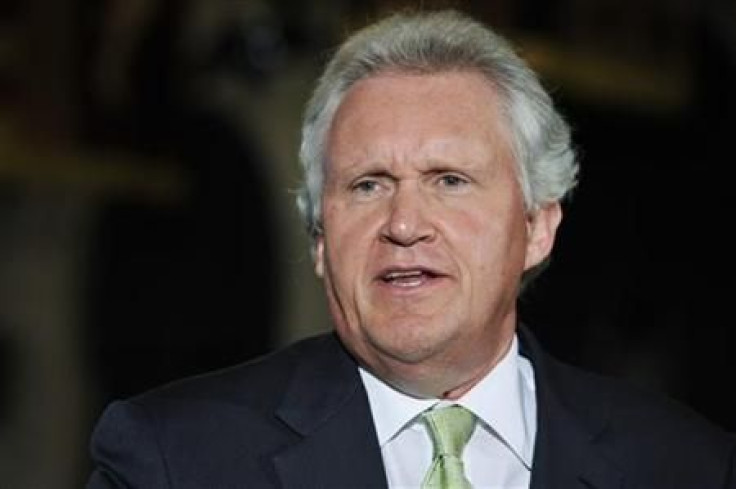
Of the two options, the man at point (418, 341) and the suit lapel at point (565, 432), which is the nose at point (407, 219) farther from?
the suit lapel at point (565, 432)

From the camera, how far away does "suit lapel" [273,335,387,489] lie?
2525 mm

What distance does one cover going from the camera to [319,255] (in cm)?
270

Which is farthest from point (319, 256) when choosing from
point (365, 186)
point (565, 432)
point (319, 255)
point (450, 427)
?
point (565, 432)

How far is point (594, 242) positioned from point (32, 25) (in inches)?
65.4

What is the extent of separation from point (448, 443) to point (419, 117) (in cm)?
43

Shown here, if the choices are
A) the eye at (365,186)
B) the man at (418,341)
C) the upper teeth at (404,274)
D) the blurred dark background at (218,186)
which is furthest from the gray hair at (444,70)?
the blurred dark background at (218,186)

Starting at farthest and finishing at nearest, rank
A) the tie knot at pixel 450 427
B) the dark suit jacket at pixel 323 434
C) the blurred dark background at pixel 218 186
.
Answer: the blurred dark background at pixel 218 186
the tie knot at pixel 450 427
the dark suit jacket at pixel 323 434

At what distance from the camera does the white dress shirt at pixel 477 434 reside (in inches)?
Result: 102

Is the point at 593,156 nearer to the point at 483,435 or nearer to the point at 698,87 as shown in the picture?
the point at 698,87

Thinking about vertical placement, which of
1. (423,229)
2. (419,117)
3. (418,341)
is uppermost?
(419,117)

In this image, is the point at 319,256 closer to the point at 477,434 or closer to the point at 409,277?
the point at 409,277

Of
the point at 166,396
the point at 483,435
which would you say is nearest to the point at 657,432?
the point at 483,435

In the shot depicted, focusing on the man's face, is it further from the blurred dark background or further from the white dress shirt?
the blurred dark background

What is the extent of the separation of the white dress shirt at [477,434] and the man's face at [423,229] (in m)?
0.02
